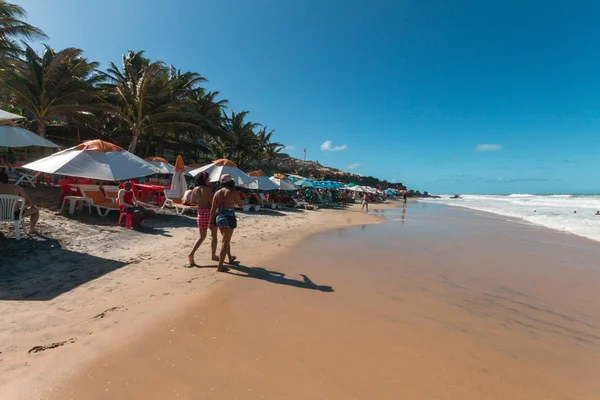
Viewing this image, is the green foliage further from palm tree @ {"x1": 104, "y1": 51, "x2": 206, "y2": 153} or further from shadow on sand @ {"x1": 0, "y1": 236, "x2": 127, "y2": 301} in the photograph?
shadow on sand @ {"x1": 0, "y1": 236, "x2": 127, "y2": 301}

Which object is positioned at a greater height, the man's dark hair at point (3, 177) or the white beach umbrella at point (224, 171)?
the white beach umbrella at point (224, 171)

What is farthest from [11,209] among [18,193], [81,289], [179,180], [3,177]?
[179,180]

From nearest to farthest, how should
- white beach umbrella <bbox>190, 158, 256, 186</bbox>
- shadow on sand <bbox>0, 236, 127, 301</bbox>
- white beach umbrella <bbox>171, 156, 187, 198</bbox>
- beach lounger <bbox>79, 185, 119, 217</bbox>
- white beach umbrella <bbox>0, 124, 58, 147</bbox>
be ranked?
shadow on sand <bbox>0, 236, 127, 301</bbox>, beach lounger <bbox>79, 185, 119, 217</bbox>, white beach umbrella <bbox>0, 124, 58, 147</bbox>, white beach umbrella <bbox>171, 156, 187, 198</bbox>, white beach umbrella <bbox>190, 158, 256, 186</bbox>

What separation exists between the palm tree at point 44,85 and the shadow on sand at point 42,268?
44.8ft

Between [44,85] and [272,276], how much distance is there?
58.2 feet

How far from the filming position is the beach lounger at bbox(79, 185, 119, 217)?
7634 millimetres

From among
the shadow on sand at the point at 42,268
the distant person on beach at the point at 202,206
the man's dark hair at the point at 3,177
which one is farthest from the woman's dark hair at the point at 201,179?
the man's dark hair at the point at 3,177

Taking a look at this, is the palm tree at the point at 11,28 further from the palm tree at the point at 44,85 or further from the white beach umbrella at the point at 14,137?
the white beach umbrella at the point at 14,137

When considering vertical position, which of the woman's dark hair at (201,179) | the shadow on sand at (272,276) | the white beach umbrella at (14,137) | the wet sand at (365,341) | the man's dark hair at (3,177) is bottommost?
the wet sand at (365,341)

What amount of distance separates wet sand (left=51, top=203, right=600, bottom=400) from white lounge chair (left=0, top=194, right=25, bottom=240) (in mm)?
4157

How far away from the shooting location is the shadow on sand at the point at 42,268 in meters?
3.40

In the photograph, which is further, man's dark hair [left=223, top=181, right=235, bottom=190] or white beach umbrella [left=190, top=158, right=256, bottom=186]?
white beach umbrella [left=190, top=158, right=256, bottom=186]

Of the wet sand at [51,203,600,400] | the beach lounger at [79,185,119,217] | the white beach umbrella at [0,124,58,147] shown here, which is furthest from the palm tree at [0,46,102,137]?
the wet sand at [51,203,600,400]

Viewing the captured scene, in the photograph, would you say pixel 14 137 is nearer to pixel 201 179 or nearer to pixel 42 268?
pixel 42 268
